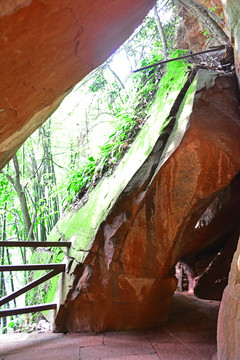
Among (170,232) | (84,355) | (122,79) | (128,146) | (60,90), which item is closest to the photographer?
(60,90)

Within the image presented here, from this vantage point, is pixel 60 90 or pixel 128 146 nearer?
pixel 60 90

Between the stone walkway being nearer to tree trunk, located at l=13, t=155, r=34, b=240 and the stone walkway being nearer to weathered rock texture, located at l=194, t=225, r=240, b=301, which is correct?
weathered rock texture, located at l=194, t=225, r=240, b=301

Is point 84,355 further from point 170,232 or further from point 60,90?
point 60,90

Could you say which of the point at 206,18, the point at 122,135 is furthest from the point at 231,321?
the point at 206,18

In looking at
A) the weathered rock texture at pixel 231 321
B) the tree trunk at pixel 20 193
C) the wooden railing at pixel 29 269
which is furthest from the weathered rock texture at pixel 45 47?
the tree trunk at pixel 20 193

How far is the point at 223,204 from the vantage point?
18.6 ft

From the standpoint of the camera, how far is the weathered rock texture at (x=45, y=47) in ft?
4.42

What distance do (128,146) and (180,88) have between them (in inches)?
48.7

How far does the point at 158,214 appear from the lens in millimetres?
3725

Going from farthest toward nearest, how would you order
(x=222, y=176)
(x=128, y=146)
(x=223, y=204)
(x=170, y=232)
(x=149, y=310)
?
(x=223, y=204)
(x=128, y=146)
(x=149, y=310)
(x=170, y=232)
(x=222, y=176)

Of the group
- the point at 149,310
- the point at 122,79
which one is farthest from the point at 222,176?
the point at 122,79

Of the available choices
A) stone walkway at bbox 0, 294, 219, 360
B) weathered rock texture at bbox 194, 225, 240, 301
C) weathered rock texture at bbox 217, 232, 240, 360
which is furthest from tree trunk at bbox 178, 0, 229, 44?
stone walkway at bbox 0, 294, 219, 360

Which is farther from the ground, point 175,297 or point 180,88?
point 180,88

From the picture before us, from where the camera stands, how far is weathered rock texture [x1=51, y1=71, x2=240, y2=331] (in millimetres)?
3439
